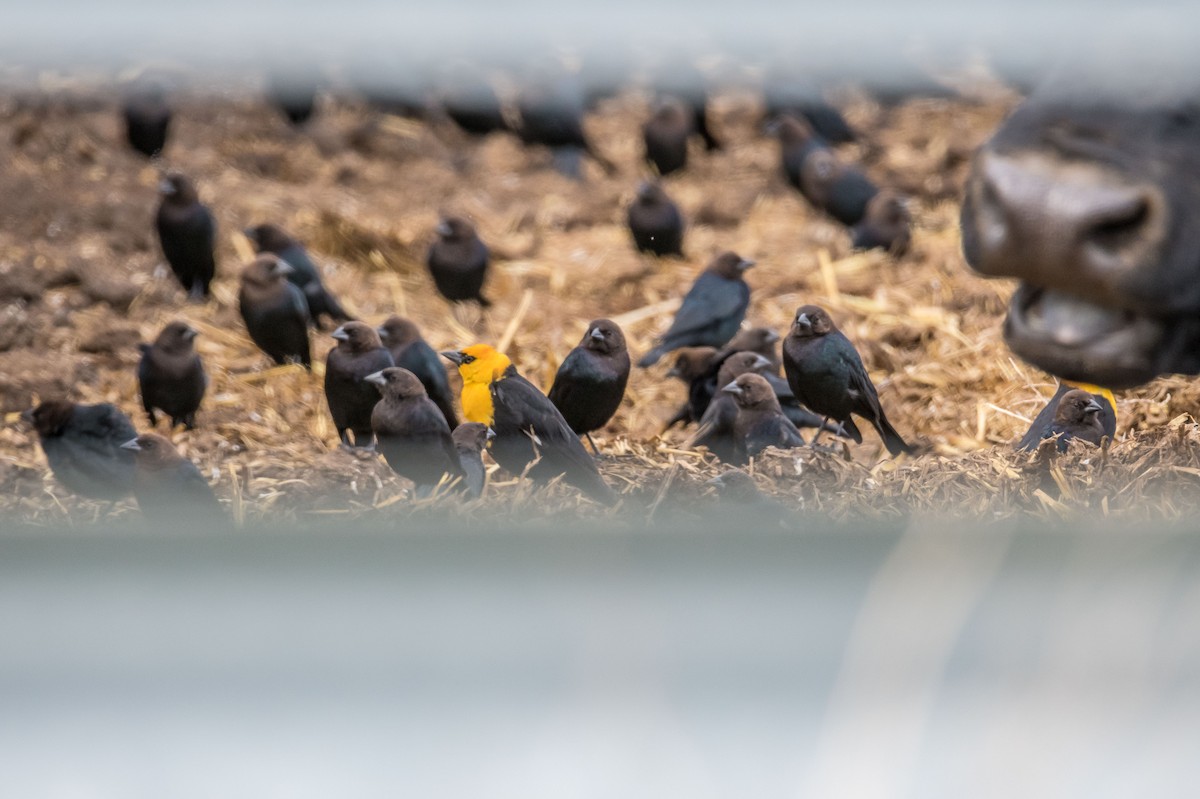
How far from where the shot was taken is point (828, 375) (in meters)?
2.98

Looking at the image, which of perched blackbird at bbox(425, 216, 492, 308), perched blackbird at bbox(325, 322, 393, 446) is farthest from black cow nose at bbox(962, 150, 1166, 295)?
perched blackbird at bbox(425, 216, 492, 308)

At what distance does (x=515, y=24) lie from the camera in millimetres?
845

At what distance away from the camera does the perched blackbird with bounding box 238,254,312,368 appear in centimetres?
402

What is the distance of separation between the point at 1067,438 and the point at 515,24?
73.5 inches

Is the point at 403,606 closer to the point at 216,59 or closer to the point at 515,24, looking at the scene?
the point at 515,24

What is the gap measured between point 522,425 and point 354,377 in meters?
0.67

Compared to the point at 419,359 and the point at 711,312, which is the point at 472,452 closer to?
the point at 419,359

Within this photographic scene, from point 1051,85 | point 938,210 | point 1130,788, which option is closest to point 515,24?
point 1130,788

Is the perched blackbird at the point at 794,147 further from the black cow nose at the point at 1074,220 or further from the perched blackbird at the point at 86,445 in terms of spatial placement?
the black cow nose at the point at 1074,220

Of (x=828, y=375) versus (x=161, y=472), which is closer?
(x=161, y=472)

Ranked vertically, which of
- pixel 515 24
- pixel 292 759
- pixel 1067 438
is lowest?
pixel 1067 438

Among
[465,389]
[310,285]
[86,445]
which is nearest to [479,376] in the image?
[465,389]

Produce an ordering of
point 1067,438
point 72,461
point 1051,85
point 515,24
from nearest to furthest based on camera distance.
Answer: point 515,24
point 1051,85
point 1067,438
point 72,461

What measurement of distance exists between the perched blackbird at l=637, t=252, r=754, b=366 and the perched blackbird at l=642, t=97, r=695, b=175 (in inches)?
111
